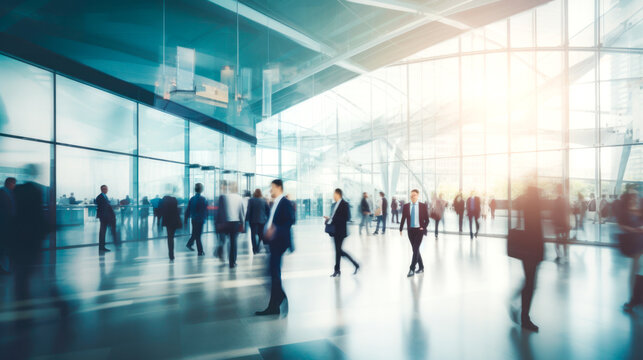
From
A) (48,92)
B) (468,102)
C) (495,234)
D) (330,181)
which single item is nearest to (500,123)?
(468,102)

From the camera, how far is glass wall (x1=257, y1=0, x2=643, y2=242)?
12.0 m

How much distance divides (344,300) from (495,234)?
1233 cm

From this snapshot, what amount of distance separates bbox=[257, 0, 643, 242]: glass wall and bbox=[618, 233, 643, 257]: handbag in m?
4.45

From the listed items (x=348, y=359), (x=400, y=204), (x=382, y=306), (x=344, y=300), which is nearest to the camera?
(x=348, y=359)

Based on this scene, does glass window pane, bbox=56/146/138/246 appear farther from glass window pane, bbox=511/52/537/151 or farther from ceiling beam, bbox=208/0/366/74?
glass window pane, bbox=511/52/537/151

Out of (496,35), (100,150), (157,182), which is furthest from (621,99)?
(100,150)

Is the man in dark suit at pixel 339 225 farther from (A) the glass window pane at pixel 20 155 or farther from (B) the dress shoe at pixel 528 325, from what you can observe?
(A) the glass window pane at pixel 20 155

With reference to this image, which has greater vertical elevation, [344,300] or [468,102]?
[468,102]

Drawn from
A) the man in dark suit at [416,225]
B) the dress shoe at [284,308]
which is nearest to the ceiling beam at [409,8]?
the man in dark suit at [416,225]

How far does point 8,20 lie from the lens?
8.97 m

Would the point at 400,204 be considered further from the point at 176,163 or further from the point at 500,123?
the point at 176,163

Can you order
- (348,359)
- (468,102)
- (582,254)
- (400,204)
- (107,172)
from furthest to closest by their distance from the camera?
1. (400,204)
2. (468,102)
3. (107,172)
4. (582,254)
5. (348,359)

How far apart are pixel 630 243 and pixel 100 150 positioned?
573 inches

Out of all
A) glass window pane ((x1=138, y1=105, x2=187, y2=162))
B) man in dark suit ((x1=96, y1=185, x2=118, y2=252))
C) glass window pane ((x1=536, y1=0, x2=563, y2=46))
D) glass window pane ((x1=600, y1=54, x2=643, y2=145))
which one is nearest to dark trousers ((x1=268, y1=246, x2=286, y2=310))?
man in dark suit ((x1=96, y1=185, x2=118, y2=252))
